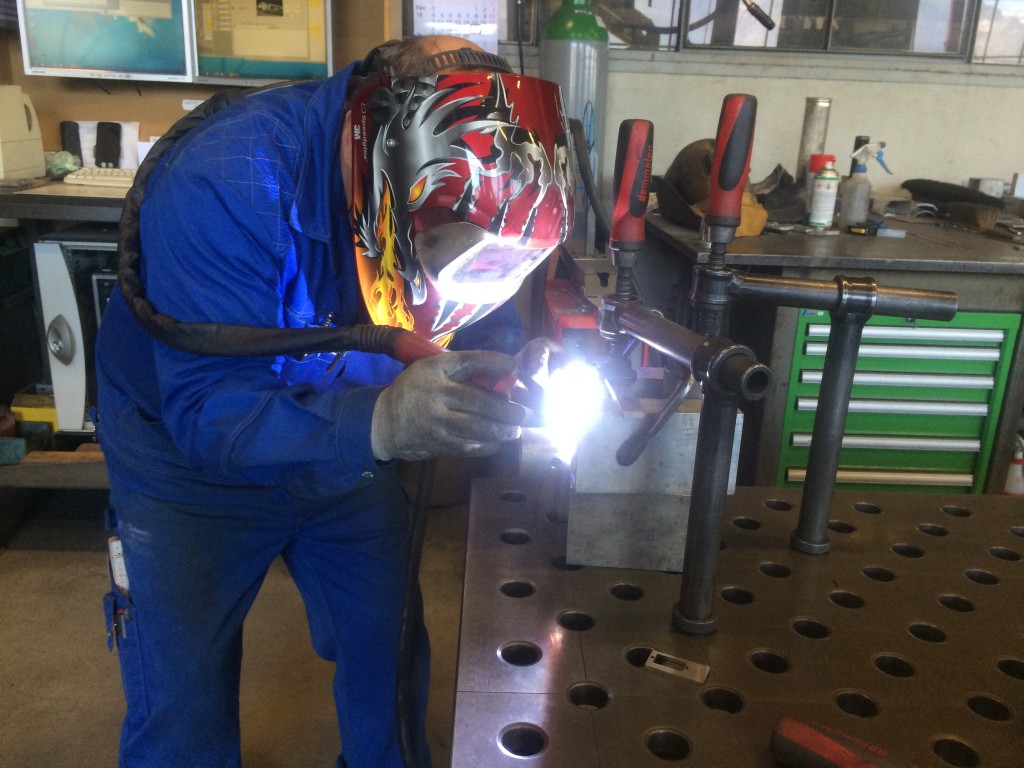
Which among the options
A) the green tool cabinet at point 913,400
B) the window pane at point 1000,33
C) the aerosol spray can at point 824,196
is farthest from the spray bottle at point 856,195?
the window pane at point 1000,33

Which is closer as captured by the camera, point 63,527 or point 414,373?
point 414,373

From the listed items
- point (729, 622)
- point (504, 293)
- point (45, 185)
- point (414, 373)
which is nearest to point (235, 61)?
point (45, 185)

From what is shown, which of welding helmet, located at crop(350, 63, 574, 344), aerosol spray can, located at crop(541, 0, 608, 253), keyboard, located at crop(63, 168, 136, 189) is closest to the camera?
welding helmet, located at crop(350, 63, 574, 344)

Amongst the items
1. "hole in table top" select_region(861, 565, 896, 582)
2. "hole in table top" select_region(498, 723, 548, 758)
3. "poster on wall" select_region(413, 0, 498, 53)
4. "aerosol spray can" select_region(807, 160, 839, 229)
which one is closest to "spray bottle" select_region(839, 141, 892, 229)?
"aerosol spray can" select_region(807, 160, 839, 229)

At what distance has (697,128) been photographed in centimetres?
301

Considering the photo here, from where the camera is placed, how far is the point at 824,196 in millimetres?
2436

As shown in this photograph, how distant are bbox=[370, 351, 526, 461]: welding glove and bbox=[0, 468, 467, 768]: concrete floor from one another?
0.97 metres

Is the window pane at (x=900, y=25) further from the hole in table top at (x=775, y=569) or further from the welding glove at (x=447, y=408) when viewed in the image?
the welding glove at (x=447, y=408)

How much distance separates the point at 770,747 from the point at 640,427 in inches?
13.6

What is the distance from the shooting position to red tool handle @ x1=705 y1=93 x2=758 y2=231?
2.73 ft

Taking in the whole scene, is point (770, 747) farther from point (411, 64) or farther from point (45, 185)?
point (45, 185)

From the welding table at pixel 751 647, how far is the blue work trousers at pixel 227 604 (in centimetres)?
25

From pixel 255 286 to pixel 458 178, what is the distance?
264 millimetres

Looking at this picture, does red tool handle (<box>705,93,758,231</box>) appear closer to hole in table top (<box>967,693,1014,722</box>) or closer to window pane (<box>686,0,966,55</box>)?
hole in table top (<box>967,693,1014,722</box>)
